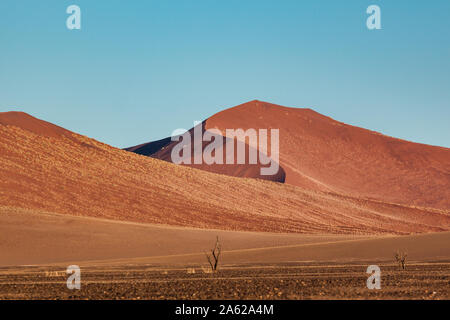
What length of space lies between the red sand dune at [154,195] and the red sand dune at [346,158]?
607 inches

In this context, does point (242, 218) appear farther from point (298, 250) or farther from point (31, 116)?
point (31, 116)

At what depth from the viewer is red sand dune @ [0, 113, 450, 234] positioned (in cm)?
5166

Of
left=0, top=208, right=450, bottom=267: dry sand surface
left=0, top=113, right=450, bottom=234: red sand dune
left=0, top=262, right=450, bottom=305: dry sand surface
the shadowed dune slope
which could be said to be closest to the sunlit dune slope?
the shadowed dune slope

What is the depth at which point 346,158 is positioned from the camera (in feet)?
357

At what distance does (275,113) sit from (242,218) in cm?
7159

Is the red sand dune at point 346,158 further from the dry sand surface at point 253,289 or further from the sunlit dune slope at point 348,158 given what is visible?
the dry sand surface at point 253,289

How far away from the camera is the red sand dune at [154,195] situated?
2034 inches

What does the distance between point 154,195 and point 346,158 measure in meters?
56.1

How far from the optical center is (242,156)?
9506cm

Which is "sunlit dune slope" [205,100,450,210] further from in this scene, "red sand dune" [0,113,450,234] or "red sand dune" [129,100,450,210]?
"red sand dune" [0,113,450,234]

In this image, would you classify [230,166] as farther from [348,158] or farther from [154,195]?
[154,195]

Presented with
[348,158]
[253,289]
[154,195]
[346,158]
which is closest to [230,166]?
[346,158]

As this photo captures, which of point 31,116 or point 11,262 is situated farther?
point 31,116
